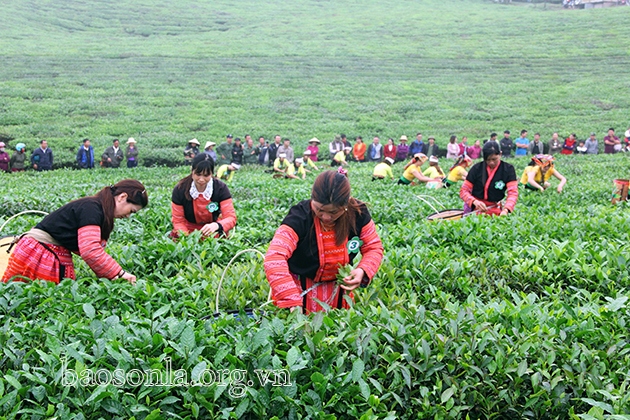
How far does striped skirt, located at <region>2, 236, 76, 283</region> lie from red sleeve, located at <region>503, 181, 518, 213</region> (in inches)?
236

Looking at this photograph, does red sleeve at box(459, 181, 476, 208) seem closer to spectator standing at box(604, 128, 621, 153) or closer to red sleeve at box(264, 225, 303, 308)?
red sleeve at box(264, 225, 303, 308)

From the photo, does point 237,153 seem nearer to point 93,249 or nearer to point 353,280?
point 93,249

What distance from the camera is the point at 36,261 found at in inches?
199

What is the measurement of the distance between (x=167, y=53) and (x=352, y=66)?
15.5m

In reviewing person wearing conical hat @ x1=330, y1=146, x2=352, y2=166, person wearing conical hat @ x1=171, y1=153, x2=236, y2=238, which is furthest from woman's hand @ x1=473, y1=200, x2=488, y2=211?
person wearing conical hat @ x1=330, y1=146, x2=352, y2=166

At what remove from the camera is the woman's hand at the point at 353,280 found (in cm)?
426

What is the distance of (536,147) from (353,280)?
80.5ft

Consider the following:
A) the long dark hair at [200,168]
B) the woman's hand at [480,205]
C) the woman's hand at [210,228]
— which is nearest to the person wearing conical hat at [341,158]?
the woman's hand at [480,205]

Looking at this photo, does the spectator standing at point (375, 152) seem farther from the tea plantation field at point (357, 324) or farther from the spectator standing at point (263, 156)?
the tea plantation field at point (357, 324)

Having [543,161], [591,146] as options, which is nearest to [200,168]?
[543,161]

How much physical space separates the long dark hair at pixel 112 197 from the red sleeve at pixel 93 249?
0.35 ft

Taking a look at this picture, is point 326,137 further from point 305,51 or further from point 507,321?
point 507,321

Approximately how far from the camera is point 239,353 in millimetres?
3316

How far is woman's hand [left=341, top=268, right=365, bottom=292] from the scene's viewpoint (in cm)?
426
